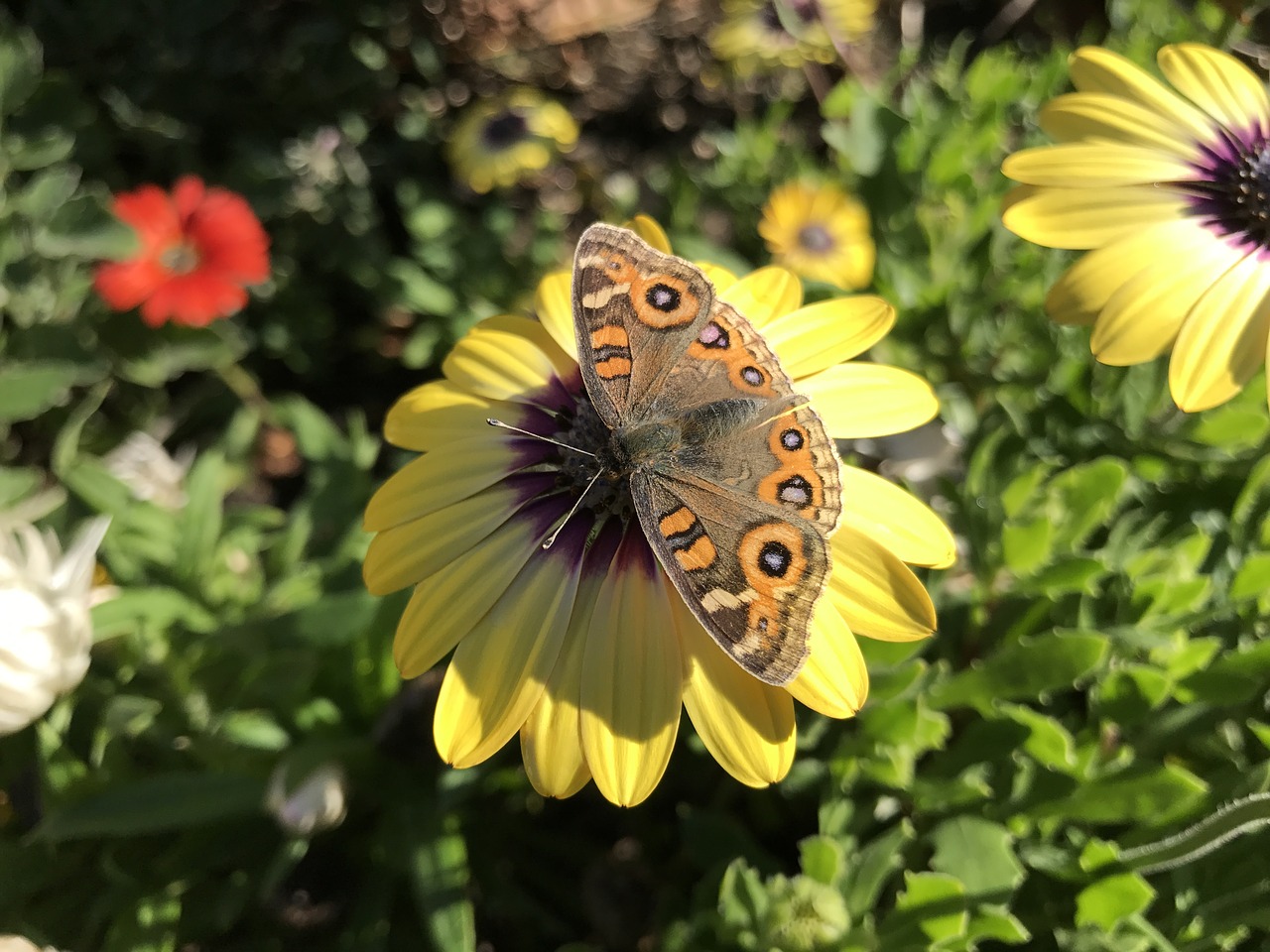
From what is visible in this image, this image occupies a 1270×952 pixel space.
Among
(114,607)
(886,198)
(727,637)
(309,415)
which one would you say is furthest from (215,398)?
(727,637)

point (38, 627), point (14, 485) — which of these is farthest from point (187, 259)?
point (38, 627)

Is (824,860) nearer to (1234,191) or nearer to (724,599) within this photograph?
(724,599)

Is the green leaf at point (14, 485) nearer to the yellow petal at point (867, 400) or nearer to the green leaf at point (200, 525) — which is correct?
the green leaf at point (200, 525)

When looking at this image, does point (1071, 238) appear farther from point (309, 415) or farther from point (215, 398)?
point (215, 398)

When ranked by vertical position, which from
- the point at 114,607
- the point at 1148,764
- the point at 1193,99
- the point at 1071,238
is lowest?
the point at 114,607

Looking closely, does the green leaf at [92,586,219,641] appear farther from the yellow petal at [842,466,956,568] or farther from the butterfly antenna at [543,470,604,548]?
the yellow petal at [842,466,956,568]

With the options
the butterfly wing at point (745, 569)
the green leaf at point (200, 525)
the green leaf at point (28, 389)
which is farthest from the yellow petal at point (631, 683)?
the green leaf at point (28, 389)
